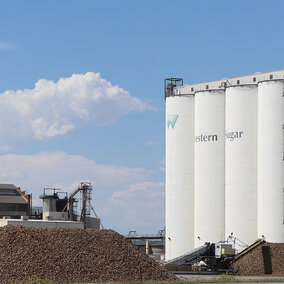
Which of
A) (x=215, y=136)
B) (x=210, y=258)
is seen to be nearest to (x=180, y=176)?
(x=215, y=136)

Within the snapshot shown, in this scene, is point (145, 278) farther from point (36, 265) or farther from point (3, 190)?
point (3, 190)

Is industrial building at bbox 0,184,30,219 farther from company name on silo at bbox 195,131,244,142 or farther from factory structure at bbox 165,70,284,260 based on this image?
company name on silo at bbox 195,131,244,142

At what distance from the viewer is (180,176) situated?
80188mm

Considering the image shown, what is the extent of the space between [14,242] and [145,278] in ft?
32.0

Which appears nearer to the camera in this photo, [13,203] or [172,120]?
[172,120]

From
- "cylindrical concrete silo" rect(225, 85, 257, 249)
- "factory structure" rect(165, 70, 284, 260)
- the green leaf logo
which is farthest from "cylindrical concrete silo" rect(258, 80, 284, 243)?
the green leaf logo

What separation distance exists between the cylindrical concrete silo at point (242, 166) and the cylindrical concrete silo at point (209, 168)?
5.68 ft

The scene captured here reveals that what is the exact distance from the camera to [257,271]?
65500 millimetres

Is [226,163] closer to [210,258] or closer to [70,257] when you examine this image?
[210,258]

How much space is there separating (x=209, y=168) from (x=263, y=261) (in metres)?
13.6

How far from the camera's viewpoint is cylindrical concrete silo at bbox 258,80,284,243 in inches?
2734

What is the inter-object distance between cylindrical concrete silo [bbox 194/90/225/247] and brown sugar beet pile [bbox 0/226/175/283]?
25378 mm

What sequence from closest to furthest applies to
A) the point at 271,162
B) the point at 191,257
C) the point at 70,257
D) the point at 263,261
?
the point at 70,257 < the point at 191,257 < the point at 263,261 < the point at 271,162

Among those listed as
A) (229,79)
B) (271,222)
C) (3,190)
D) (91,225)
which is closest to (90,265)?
(271,222)
